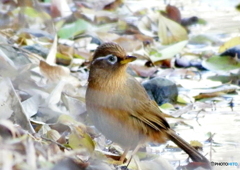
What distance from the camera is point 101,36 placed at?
8570 mm

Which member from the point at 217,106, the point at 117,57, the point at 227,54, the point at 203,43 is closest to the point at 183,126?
the point at 217,106

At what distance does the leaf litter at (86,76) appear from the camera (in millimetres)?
4516

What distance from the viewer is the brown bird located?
4.74 meters

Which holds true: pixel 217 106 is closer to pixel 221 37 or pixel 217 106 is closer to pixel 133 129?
pixel 133 129

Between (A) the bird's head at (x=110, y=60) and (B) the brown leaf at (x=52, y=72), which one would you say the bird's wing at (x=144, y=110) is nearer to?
(A) the bird's head at (x=110, y=60)

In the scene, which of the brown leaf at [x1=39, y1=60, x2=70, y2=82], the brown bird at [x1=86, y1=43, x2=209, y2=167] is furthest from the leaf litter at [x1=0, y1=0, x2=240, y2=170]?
the brown bird at [x1=86, y1=43, x2=209, y2=167]

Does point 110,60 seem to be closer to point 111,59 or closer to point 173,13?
point 111,59

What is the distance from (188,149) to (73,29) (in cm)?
407

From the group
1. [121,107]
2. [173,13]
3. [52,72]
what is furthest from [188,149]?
[173,13]

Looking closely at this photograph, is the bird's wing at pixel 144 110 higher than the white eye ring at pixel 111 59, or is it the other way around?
the white eye ring at pixel 111 59

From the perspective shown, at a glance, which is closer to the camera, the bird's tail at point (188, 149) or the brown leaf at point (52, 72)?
the bird's tail at point (188, 149)

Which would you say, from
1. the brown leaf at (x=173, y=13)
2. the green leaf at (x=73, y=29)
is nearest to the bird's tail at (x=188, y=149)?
the green leaf at (x=73, y=29)

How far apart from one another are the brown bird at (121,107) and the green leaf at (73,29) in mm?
3465

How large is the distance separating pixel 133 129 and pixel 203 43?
4.14 metres
